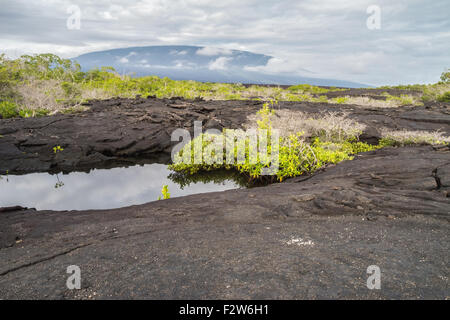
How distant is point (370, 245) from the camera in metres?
4.31

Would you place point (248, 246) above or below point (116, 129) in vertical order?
below

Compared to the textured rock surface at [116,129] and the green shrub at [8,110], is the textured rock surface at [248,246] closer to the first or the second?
the textured rock surface at [116,129]

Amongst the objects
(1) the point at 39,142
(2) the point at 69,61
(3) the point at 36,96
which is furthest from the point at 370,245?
(2) the point at 69,61

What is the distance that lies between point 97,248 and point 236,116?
19.3 meters

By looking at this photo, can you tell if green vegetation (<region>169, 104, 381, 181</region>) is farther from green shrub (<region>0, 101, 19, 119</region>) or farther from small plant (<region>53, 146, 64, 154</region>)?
green shrub (<region>0, 101, 19, 119</region>)

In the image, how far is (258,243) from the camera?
446cm

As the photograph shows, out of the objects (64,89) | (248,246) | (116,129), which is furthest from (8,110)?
(248,246)

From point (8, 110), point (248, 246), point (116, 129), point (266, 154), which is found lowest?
point (248, 246)

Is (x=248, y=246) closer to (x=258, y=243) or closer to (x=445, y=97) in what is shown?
(x=258, y=243)

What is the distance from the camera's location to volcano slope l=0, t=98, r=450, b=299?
3342 mm

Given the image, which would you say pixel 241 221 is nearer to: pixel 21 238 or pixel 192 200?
pixel 192 200

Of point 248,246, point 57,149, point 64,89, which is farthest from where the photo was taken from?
point 64,89

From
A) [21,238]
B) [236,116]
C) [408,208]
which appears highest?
[236,116]

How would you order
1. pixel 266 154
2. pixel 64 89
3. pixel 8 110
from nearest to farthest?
pixel 266 154 < pixel 8 110 < pixel 64 89
